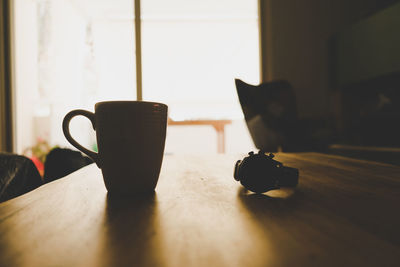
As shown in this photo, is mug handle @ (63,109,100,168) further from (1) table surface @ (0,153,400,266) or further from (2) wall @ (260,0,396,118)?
(2) wall @ (260,0,396,118)

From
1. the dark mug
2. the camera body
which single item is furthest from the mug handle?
the camera body

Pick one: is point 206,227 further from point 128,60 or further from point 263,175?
point 128,60

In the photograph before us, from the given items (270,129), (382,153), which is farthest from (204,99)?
(382,153)

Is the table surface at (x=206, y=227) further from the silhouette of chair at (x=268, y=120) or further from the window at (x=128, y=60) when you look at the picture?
the window at (x=128, y=60)

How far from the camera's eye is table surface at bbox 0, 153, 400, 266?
0.16 metres

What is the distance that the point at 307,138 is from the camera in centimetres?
181

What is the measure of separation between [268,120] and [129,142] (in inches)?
64.9

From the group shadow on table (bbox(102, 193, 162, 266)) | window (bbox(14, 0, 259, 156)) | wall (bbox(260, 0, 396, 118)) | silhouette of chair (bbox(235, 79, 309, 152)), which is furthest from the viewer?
window (bbox(14, 0, 259, 156))

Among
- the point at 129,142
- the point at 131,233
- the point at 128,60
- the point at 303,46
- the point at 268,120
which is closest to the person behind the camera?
the point at 131,233

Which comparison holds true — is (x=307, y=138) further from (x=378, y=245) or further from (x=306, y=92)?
(x=378, y=245)

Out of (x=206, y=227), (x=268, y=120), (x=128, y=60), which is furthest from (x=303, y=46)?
(x=206, y=227)

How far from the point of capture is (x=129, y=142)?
0.32 m

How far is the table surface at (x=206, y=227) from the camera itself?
0.54 feet

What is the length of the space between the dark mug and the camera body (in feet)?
0.41
